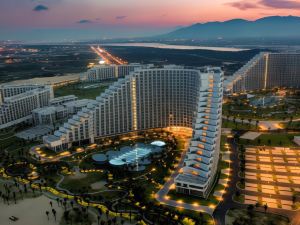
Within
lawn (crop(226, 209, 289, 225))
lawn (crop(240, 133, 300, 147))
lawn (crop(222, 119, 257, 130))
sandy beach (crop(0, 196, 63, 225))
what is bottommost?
sandy beach (crop(0, 196, 63, 225))

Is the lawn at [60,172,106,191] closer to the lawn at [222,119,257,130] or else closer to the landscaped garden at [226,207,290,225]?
the landscaped garden at [226,207,290,225]

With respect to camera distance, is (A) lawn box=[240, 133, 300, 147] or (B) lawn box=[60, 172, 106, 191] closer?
(B) lawn box=[60, 172, 106, 191]

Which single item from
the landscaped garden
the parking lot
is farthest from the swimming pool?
the landscaped garden

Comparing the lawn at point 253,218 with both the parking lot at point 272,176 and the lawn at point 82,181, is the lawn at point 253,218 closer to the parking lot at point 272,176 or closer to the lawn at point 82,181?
the parking lot at point 272,176

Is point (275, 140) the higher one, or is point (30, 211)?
point (275, 140)

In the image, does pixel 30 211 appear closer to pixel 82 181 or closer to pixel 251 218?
pixel 82 181

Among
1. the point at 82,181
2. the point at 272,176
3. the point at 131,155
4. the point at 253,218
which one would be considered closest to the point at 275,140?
the point at 272,176
